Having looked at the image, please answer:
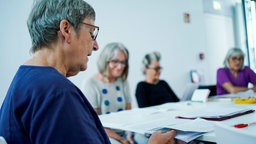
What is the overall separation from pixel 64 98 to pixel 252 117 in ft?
2.99

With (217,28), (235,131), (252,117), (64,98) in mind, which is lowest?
(252,117)

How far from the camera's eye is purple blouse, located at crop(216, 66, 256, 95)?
107 inches

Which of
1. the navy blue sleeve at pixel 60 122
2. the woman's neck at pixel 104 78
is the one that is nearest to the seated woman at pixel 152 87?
the woman's neck at pixel 104 78

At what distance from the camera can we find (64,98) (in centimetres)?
63

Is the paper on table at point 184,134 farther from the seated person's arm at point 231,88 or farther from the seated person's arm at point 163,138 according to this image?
the seated person's arm at point 231,88

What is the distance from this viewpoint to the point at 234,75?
2.84 meters

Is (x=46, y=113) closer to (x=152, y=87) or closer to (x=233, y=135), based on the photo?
(x=233, y=135)

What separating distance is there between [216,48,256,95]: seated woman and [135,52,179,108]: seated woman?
671mm

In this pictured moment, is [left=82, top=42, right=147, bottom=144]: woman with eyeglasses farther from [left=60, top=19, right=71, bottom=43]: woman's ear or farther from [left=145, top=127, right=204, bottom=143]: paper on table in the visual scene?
[left=60, top=19, right=71, bottom=43]: woman's ear

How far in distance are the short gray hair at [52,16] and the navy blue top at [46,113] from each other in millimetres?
135

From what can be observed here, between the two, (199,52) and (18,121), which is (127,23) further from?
(18,121)

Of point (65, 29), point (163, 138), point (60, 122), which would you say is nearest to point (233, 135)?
point (163, 138)

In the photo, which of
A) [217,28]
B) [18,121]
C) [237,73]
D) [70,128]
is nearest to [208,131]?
[70,128]

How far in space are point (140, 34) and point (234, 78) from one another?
1274 millimetres
